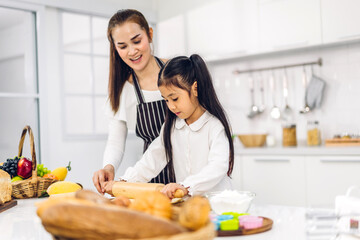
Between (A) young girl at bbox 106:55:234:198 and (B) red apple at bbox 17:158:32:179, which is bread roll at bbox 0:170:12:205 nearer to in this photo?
(B) red apple at bbox 17:158:32:179

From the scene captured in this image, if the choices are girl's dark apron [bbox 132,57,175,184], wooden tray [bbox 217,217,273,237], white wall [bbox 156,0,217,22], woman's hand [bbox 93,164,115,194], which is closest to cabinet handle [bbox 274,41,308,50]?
white wall [bbox 156,0,217,22]

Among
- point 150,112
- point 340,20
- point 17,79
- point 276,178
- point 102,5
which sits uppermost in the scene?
point 102,5

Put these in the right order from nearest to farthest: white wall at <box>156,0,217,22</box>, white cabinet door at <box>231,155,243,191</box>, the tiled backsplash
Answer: the tiled backsplash < white cabinet door at <box>231,155,243,191</box> < white wall at <box>156,0,217,22</box>

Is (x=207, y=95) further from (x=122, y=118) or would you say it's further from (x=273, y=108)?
(x=273, y=108)

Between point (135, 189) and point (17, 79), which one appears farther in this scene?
point (17, 79)

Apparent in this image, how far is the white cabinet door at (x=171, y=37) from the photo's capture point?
13.8 feet

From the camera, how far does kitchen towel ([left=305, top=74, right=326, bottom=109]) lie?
3494mm

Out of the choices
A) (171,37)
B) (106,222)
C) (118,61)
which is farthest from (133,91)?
(171,37)

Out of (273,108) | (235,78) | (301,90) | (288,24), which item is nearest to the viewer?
(288,24)

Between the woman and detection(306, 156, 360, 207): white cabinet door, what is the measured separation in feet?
4.96

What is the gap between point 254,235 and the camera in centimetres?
94

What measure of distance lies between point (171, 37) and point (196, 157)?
281 cm

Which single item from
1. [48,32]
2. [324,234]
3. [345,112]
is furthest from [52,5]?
[324,234]

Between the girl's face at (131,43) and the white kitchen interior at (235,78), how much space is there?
178 centimetres
